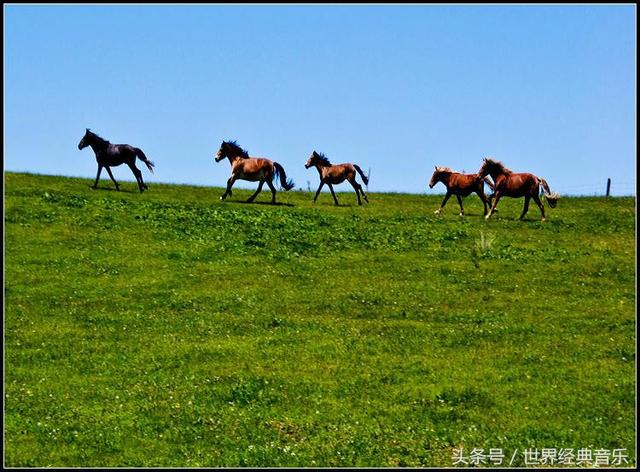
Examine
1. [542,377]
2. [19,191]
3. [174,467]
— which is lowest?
[174,467]

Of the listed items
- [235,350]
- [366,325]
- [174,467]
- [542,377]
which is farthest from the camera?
[366,325]

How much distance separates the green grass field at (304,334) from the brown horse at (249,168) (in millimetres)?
2601

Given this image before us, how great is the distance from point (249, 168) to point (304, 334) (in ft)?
74.4

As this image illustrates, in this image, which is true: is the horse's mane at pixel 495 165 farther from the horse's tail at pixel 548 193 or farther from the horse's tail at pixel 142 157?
the horse's tail at pixel 142 157

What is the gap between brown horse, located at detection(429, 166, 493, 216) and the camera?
1879 inches

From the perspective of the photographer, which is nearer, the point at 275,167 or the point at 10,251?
the point at 10,251

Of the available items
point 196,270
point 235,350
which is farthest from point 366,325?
point 196,270

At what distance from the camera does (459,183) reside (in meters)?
48.2

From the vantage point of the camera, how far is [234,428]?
21.1 meters

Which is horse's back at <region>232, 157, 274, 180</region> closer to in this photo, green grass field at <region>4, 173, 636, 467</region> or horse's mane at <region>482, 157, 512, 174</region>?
green grass field at <region>4, 173, 636, 467</region>

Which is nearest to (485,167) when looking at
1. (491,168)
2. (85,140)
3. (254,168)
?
(491,168)

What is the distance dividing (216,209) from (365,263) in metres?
11.3

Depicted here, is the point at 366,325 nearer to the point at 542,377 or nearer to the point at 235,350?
the point at 235,350

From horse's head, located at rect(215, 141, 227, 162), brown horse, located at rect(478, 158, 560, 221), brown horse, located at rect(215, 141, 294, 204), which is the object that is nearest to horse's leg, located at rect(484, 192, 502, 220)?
brown horse, located at rect(478, 158, 560, 221)
